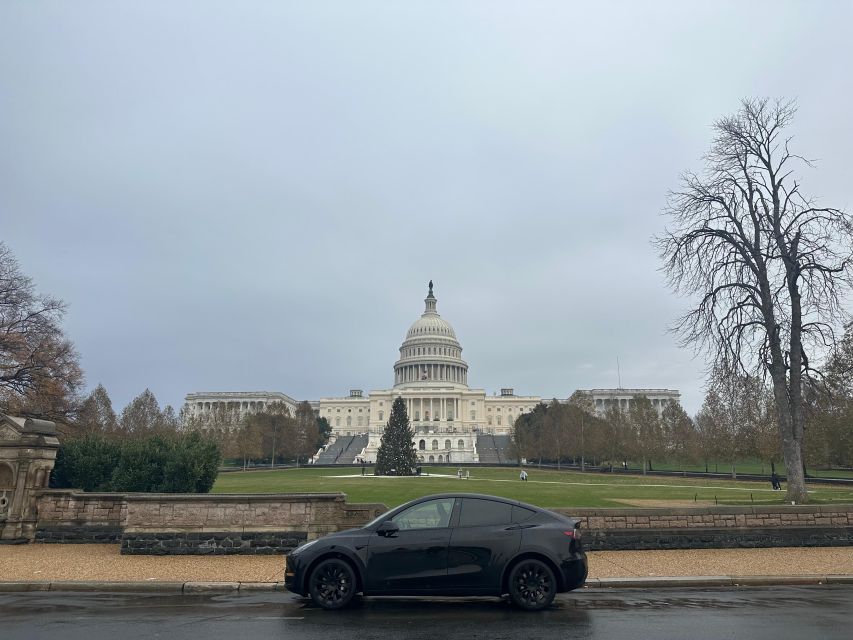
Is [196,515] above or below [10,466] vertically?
below

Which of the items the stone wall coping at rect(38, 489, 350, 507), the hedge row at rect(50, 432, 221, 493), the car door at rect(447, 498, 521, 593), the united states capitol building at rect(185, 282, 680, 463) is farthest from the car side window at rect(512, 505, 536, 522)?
the united states capitol building at rect(185, 282, 680, 463)

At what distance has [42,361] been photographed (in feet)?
111

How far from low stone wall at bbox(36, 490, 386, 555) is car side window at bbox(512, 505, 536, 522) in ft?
20.0

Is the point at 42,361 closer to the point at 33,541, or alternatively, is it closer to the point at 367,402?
the point at 33,541

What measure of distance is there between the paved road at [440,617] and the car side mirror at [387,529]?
1192mm

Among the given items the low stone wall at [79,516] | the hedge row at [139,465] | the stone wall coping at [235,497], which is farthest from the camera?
the hedge row at [139,465]

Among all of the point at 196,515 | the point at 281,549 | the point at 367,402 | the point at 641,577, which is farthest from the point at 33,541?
the point at 367,402

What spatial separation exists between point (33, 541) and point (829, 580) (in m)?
20.3

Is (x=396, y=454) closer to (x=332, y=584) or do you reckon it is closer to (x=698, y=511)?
(x=698, y=511)

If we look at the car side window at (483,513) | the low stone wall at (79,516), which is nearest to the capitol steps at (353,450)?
the low stone wall at (79,516)

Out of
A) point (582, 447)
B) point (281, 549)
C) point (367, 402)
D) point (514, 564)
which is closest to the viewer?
point (514, 564)

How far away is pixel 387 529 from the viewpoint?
9914 millimetres

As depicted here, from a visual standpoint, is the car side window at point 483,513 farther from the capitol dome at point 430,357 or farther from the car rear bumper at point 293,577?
the capitol dome at point 430,357

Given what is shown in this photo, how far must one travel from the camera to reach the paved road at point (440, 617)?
26.8 ft
